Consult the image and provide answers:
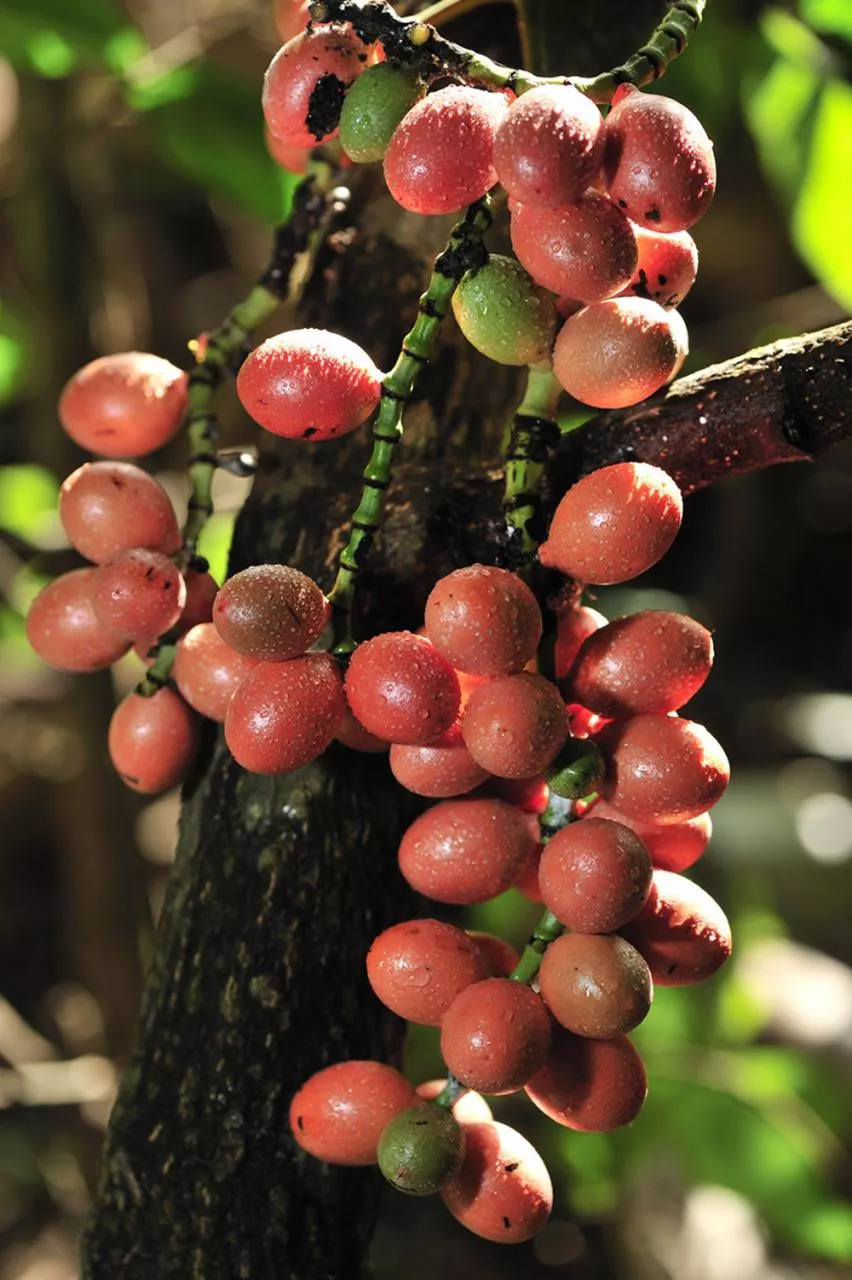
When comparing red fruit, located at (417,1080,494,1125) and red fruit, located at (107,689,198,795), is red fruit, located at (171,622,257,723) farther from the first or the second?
red fruit, located at (417,1080,494,1125)

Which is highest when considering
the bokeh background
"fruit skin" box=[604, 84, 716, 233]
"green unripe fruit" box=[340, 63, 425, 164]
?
"green unripe fruit" box=[340, 63, 425, 164]

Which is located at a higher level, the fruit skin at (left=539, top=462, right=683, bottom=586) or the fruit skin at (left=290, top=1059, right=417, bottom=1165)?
the fruit skin at (left=539, top=462, right=683, bottom=586)

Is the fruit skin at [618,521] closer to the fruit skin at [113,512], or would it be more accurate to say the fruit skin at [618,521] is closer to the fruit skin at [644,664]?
the fruit skin at [644,664]

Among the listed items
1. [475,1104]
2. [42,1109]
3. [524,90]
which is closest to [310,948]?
[475,1104]

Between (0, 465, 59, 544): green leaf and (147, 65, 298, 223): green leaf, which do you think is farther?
(0, 465, 59, 544): green leaf

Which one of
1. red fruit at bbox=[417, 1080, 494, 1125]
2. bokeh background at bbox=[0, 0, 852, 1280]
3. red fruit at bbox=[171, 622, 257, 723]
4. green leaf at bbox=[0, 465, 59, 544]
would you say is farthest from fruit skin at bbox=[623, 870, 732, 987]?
green leaf at bbox=[0, 465, 59, 544]

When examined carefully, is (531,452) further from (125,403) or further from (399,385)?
(125,403)

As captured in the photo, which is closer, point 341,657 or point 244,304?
point 341,657

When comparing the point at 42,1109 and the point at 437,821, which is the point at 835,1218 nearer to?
the point at 437,821
